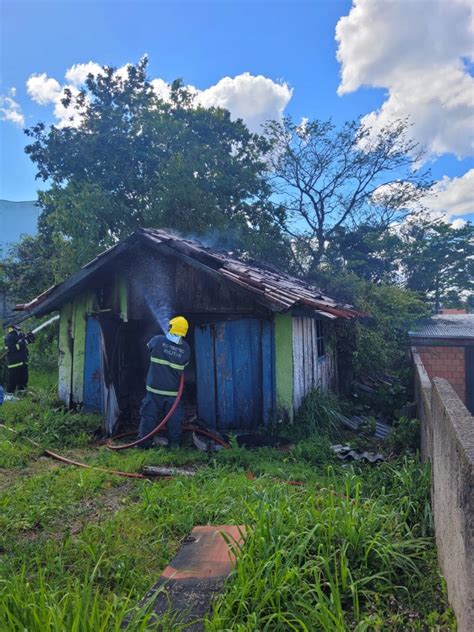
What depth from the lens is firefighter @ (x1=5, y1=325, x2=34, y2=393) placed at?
35.0 feet

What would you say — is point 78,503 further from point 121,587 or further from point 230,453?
point 230,453

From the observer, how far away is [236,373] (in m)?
8.12

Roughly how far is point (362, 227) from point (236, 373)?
15.9 meters

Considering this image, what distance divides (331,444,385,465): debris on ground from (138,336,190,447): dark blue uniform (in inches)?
102

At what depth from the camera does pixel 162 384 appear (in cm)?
701

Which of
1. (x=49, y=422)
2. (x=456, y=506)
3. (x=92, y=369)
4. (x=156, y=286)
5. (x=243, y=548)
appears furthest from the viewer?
(x=92, y=369)

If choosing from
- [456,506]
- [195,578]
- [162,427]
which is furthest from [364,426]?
[456,506]

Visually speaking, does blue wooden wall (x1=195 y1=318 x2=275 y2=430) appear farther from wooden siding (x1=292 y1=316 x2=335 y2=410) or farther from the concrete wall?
the concrete wall

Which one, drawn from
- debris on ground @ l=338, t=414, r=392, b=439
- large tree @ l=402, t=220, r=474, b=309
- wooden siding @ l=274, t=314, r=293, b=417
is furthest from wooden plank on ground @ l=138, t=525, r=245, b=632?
large tree @ l=402, t=220, r=474, b=309

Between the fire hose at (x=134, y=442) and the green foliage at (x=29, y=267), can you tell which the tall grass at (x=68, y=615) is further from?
the green foliage at (x=29, y=267)

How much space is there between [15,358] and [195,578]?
9524mm

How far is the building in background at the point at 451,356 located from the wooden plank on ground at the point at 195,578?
9.46m

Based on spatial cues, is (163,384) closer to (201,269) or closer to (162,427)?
(162,427)

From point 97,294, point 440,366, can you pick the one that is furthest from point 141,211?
point 440,366
